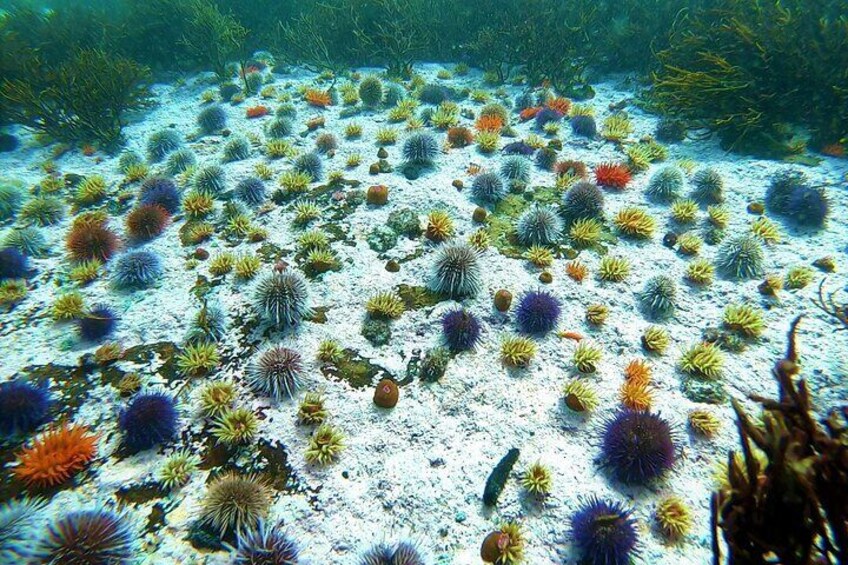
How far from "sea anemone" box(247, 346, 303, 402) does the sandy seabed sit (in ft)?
0.87

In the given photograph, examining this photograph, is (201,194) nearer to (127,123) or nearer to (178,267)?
(178,267)

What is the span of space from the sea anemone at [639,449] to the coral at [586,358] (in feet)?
3.88

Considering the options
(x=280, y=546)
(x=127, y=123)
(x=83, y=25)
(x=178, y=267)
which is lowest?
(x=280, y=546)

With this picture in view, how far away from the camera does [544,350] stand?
24.2 feet

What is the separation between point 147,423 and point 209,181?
721 centimetres

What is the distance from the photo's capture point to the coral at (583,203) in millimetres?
9797

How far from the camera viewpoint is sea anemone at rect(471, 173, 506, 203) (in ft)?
33.5

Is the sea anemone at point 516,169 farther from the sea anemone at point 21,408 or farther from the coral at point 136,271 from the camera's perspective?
the sea anemone at point 21,408

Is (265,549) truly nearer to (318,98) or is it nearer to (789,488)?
(789,488)

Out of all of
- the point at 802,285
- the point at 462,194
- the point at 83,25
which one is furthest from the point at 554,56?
the point at 83,25

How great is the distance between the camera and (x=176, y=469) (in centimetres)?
571

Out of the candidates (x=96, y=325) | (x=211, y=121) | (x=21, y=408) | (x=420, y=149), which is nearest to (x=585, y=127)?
(x=420, y=149)

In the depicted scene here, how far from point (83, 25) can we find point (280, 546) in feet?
85.9

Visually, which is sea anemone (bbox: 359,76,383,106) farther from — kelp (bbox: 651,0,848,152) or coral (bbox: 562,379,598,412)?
coral (bbox: 562,379,598,412)
